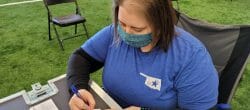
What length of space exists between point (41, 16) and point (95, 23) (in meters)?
0.94

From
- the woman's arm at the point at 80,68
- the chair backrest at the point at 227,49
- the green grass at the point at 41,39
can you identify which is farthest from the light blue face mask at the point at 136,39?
the green grass at the point at 41,39

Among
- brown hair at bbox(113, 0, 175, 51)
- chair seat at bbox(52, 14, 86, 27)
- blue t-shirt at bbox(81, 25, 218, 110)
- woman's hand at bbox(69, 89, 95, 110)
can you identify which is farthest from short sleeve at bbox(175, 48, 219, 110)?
chair seat at bbox(52, 14, 86, 27)

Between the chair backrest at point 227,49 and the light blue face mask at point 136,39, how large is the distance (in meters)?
0.46

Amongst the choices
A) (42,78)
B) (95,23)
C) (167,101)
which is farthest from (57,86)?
(95,23)

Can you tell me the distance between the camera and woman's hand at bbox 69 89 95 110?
1076 millimetres

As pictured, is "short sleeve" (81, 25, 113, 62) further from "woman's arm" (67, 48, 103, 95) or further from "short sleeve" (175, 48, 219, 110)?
"short sleeve" (175, 48, 219, 110)

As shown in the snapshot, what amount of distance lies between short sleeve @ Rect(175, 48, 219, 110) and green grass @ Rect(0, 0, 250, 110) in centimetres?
83

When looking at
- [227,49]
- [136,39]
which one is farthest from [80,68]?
[227,49]

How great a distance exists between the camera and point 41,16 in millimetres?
4371

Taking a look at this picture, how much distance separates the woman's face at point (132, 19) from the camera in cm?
102

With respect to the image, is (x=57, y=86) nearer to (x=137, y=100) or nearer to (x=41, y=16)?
(x=137, y=100)

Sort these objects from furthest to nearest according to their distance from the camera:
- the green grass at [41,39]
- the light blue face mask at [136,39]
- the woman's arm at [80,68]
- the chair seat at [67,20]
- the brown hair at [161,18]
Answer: the chair seat at [67,20], the green grass at [41,39], the woman's arm at [80,68], the light blue face mask at [136,39], the brown hair at [161,18]

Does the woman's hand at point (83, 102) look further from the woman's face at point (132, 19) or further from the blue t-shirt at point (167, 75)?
the woman's face at point (132, 19)

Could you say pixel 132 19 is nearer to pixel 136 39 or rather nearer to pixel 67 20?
pixel 136 39
